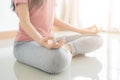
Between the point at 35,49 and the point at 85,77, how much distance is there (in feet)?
0.91

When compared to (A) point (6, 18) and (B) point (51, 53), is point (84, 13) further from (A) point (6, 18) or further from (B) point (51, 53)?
(B) point (51, 53)

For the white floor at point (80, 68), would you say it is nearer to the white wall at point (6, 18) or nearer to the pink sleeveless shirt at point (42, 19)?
the pink sleeveless shirt at point (42, 19)

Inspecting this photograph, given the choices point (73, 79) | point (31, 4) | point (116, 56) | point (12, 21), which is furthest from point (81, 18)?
point (73, 79)

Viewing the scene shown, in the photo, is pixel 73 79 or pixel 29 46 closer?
pixel 73 79

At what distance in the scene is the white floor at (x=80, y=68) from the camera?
3.48 ft

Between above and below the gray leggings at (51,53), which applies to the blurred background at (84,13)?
below

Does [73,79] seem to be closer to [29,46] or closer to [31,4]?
[29,46]

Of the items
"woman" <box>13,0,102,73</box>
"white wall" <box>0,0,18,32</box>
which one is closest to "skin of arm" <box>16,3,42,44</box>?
"woman" <box>13,0,102,73</box>

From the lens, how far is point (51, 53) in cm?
105

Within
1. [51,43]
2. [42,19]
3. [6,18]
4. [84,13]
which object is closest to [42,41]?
[51,43]

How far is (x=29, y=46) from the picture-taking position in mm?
1173

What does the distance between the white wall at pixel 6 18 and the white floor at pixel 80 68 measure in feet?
1.63

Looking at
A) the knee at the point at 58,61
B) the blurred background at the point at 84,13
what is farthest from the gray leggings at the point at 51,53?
the blurred background at the point at 84,13

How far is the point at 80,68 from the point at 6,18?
106 cm
